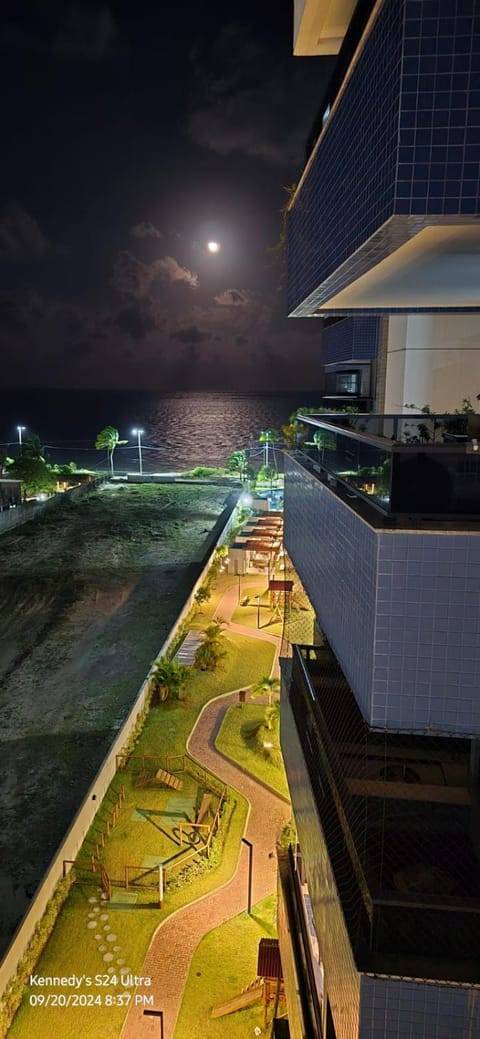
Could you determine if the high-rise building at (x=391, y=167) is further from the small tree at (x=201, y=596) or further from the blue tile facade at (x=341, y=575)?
the small tree at (x=201, y=596)

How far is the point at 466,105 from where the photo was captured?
3881 millimetres

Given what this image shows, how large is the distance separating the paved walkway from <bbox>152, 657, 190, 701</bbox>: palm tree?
5.91 feet

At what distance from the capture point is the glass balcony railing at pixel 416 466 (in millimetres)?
4359

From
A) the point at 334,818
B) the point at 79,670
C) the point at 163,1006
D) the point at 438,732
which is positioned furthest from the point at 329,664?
the point at 79,670

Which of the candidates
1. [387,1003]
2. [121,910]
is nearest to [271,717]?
[121,910]

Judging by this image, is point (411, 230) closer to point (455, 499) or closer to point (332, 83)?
point (455, 499)

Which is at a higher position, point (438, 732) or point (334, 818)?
point (438, 732)

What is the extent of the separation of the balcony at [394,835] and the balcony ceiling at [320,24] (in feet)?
24.3

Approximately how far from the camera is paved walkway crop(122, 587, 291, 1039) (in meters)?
8.97

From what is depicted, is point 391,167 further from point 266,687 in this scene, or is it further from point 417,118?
point 266,687

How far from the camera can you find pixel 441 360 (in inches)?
421

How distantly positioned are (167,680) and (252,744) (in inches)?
129

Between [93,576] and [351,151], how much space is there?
26734 millimetres

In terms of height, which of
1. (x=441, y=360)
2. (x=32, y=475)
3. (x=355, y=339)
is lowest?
(x=32, y=475)
